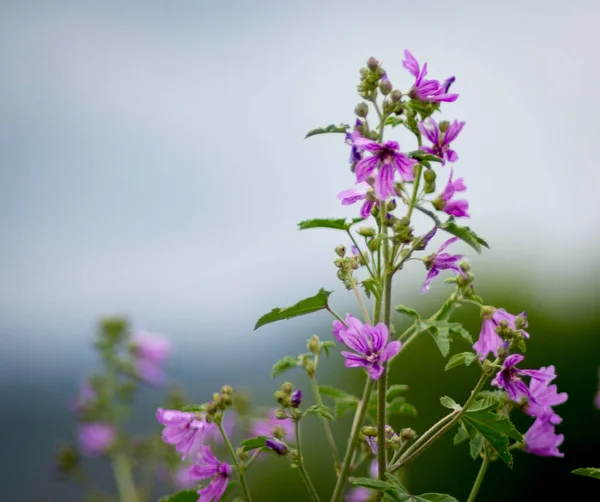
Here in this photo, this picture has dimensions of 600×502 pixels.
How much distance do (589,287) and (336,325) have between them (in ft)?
30.6

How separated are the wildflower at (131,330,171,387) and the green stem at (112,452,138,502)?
21.7 inches

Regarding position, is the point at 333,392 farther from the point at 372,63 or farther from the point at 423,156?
the point at 372,63

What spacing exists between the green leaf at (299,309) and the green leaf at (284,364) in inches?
7.8

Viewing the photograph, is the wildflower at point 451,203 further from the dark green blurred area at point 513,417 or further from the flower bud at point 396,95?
the dark green blurred area at point 513,417

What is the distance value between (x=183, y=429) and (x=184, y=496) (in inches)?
8.5

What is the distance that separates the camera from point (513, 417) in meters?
7.76

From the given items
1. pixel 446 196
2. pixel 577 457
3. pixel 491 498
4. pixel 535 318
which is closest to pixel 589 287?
pixel 535 318

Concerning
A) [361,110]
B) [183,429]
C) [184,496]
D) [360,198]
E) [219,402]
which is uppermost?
[361,110]

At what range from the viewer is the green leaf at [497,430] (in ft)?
6.78

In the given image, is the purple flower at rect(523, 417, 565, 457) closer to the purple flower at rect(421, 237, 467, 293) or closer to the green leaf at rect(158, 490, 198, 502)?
the purple flower at rect(421, 237, 467, 293)

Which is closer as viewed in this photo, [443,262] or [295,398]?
[443,262]

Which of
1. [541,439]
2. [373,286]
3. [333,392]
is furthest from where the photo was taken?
[333,392]

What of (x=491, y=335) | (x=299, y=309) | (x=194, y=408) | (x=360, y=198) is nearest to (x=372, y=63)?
(x=360, y=198)

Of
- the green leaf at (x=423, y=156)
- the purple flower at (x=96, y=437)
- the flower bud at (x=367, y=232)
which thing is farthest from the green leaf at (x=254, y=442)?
the purple flower at (x=96, y=437)
